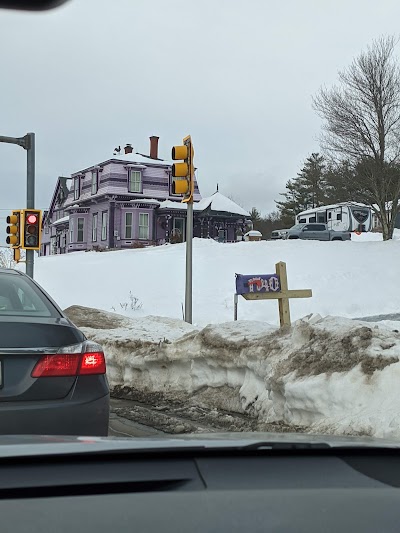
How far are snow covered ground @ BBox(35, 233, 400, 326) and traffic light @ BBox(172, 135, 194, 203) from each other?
27.7 feet

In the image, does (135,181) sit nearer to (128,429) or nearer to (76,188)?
(76,188)

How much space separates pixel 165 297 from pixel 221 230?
87.3 ft

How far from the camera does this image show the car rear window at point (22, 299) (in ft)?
15.3

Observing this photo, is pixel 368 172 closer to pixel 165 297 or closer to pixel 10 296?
pixel 165 297


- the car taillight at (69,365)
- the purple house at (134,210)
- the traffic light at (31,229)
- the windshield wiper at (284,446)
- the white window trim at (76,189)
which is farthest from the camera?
the white window trim at (76,189)

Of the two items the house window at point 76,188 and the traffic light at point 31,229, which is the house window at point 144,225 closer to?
the house window at point 76,188

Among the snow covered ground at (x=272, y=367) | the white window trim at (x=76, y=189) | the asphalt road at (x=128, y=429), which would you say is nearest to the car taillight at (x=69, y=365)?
the asphalt road at (x=128, y=429)

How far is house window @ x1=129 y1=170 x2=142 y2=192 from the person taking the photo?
46.9m

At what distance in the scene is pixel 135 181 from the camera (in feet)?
155

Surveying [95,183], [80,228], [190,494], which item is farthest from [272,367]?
[80,228]

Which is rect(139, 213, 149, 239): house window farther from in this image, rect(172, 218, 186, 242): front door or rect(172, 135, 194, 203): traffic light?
rect(172, 135, 194, 203): traffic light

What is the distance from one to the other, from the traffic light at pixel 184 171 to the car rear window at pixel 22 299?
19.8 feet

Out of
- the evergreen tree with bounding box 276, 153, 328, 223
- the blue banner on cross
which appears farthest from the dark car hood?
the evergreen tree with bounding box 276, 153, 328, 223

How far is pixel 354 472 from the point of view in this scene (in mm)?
2092
